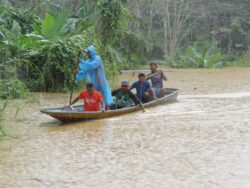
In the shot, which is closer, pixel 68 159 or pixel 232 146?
pixel 68 159

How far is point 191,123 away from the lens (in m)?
10.3

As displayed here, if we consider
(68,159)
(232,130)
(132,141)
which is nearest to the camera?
(68,159)

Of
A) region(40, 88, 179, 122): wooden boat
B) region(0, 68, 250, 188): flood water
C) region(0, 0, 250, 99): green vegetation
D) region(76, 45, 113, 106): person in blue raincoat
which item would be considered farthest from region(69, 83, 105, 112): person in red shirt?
region(0, 0, 250, 99): green vegetation

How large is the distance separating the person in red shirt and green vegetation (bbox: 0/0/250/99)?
1.48 meters

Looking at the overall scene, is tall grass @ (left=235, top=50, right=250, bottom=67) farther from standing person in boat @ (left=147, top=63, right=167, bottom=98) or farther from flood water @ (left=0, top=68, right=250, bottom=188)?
flood water @ (left=0, top=68, right=250, bottom=188)

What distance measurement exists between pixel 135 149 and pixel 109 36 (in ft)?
37.8

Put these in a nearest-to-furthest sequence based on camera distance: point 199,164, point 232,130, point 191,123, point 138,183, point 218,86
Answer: point 138,183, point 199,164, point 232,130, point 191,123, point 218,86

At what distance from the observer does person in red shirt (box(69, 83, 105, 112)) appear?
1052 centimetres

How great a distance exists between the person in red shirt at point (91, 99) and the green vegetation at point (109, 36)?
1.48 meters

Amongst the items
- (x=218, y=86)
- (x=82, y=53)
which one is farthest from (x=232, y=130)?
(x=218, y=86)

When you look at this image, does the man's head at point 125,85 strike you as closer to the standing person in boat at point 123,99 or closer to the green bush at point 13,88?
the standing person in boat at point 123,99

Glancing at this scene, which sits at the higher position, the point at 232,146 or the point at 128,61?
the point at 128,61

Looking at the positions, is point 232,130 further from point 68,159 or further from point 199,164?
point 68,159

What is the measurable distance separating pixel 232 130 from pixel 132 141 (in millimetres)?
1980
